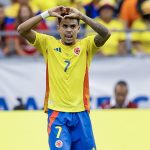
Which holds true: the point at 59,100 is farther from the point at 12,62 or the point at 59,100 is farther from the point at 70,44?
the point at 12,62

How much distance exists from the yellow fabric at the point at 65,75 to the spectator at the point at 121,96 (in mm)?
3905

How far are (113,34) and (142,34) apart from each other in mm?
480

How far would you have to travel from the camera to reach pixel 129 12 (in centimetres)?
1267

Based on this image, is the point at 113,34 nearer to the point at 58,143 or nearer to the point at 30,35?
the point at 30,35

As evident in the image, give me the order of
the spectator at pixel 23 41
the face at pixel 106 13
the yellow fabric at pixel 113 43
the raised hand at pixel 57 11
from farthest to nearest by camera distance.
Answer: the face at pixel 106 13
the yellow fabric at pixel 113 43
the spectator at pixel 23 41
the raised hand at pixel 57 11

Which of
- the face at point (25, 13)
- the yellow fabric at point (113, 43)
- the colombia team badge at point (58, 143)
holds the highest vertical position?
the face at point (25, 13)

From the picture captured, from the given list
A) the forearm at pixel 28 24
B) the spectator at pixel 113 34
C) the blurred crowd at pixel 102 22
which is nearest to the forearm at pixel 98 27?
the forearm at pixel 28 24

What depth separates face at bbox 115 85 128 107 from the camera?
11.5m

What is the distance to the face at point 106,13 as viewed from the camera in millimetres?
12508

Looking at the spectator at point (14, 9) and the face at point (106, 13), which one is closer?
the spectator at point (14, 9)

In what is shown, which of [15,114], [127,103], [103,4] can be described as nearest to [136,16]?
[103,4]

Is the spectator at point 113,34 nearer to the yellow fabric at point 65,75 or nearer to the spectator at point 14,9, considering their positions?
the spectator at point 14,9

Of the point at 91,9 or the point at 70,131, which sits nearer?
the point at 70,131

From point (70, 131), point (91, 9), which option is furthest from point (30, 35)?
point (91, 9)
